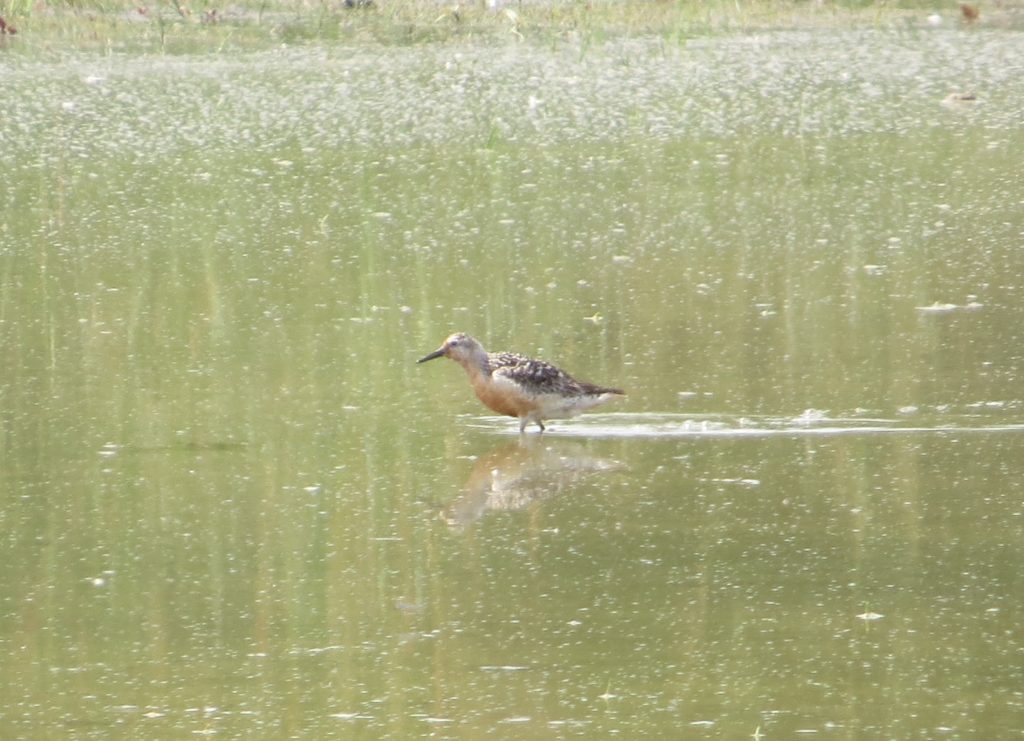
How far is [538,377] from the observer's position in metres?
7.14

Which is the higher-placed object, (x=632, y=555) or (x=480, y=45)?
(x=480, y=45)

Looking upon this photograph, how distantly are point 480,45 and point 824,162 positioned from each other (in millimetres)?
4412

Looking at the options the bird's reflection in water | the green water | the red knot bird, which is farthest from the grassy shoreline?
the bird's reflection in water

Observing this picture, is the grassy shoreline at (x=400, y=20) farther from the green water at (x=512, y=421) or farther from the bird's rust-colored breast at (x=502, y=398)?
the bird's rust-colored breast at (x=502, y=398)

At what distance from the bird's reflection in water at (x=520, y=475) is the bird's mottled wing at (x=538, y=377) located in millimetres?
200

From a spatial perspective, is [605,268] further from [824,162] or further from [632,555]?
[632,555]

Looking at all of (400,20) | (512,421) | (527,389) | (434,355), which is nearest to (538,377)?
(527,389)

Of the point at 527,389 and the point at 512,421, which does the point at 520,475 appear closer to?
the point at 527,389

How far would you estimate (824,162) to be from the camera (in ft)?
36.1

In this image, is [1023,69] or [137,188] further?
[1023,69]

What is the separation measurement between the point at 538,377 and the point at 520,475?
0.65 meters

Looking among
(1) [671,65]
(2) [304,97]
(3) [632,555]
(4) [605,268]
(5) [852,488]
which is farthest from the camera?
(1) [671,65]

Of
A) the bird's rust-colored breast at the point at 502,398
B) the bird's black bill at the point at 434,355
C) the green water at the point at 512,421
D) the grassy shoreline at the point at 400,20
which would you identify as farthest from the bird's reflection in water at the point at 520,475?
the grassy shoreline at the point at 400,20

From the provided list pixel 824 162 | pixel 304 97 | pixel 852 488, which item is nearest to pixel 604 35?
pixel 304 97
